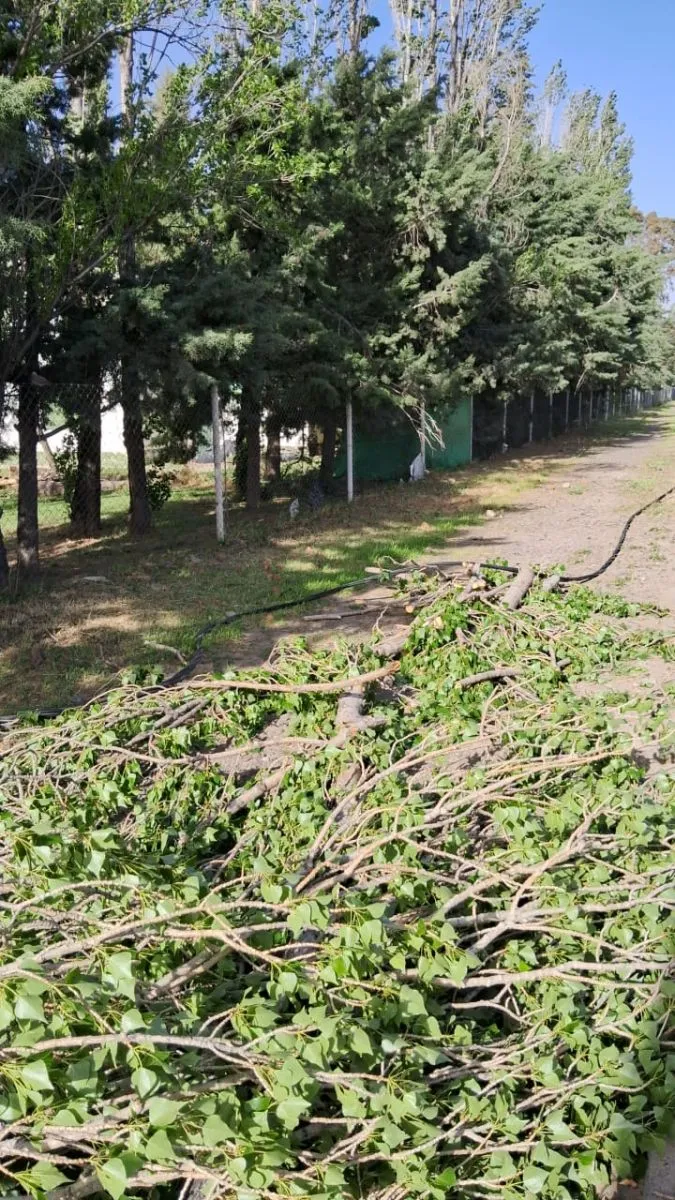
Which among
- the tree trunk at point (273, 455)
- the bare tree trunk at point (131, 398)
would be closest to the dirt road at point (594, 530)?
the bare tree trunk at point (131, 398)

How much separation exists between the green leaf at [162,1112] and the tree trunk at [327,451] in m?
14.0

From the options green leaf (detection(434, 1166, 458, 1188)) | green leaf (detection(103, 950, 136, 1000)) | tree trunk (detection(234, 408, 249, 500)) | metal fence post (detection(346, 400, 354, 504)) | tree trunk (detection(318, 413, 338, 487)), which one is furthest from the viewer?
tree trunk (detection(318, 413, 338, 487))

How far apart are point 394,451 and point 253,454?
5074 mm

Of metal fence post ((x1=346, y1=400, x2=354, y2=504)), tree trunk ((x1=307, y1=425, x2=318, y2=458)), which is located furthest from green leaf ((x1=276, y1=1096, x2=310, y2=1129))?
tree trunk ((x1=307, y1=425, x2=318, y2=458))

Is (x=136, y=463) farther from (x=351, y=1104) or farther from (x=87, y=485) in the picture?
(x=351, y=1104)

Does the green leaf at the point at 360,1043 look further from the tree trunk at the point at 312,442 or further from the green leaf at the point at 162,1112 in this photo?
the tree trunk at the point at 312,442

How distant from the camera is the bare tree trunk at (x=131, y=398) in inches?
364

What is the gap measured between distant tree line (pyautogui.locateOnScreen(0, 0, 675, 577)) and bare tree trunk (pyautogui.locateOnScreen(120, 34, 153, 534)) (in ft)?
0.10

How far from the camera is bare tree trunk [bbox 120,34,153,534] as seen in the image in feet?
30.3

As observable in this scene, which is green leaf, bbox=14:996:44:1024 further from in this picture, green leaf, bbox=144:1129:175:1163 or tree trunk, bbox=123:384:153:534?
tree trunk, bbox=123:384:153:534

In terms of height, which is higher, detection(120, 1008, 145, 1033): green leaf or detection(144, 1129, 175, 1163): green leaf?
detection(120, 1008, 145, 1033): green leaf

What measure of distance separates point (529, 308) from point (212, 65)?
41.7 ft

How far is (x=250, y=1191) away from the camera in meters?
1.62

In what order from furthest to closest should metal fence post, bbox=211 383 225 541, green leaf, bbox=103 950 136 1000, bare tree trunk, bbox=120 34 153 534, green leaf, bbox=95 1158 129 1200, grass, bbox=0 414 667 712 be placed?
metal fence post, bbox=211 383 225 541
bare tree trunk, bbox=120 34 153 534
grass, bbox=0 414 667 712
green leaf, bbox=103 950 136 1000
green leaf, bbox=95 1158 129 1200
